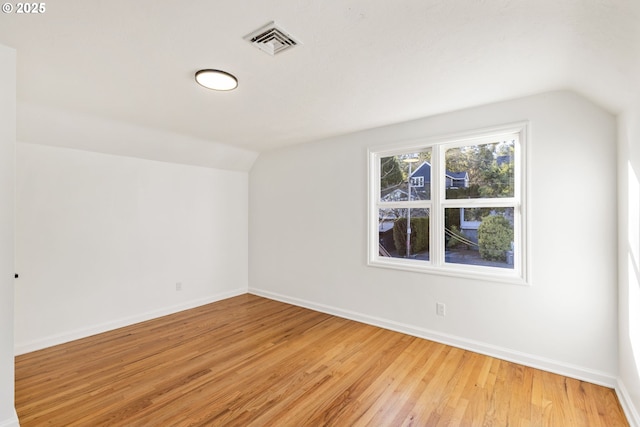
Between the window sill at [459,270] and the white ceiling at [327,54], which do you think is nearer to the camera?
the white ceiling at [327,54]

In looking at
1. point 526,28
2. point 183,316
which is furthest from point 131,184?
point 526,28

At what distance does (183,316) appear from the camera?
3.84 metres

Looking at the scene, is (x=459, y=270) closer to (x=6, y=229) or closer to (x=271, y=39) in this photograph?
(x=271, y=39)

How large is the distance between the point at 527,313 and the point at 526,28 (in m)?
2.31

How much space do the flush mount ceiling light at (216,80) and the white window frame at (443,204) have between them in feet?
6.29

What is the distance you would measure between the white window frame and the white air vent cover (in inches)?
78.9

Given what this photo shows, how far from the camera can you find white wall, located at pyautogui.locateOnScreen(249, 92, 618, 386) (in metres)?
2.31

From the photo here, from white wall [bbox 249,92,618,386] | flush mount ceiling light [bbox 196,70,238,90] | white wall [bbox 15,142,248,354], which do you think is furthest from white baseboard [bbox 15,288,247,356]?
flush mount ceiling light [bbox 196,70,238,90]

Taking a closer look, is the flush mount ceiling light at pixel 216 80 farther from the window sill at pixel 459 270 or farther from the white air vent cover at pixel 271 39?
the window sill at pixel 459 270

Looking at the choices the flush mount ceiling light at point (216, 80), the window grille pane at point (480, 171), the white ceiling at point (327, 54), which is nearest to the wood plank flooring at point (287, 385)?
the window grille pane at point (480, 171)

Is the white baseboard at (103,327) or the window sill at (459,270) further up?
the window sill at (459,270)

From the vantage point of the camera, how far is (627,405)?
6.40 feet

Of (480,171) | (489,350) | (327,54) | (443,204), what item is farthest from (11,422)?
(480,171)

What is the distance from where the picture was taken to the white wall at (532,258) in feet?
7.57
